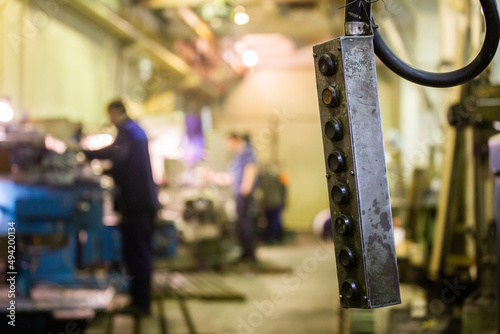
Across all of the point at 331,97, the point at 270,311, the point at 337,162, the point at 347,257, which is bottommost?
the point at 270,311

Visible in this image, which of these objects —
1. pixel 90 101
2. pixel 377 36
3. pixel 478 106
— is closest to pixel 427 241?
pixel 478 106

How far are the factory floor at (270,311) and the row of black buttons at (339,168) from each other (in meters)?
2.47

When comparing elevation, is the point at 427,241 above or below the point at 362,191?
below

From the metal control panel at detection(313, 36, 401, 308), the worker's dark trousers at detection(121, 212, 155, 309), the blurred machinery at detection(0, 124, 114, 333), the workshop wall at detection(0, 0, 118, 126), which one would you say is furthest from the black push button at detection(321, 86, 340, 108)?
the workshop wall at detection(0, 0, 118, 126)

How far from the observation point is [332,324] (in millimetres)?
5066

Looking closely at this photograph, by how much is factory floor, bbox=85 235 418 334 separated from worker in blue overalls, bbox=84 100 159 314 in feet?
1.52

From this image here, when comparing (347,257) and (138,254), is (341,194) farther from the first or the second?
(138,254)

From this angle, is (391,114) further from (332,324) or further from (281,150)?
(332,324)

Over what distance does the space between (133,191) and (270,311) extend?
1679 millimetres

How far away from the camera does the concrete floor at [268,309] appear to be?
16.0ft

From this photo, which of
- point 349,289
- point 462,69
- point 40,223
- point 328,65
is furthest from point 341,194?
point 40,223

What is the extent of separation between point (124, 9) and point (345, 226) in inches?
387

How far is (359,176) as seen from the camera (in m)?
1.97

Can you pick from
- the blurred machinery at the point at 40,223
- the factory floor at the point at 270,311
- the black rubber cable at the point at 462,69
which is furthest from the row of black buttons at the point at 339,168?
the blurred machinery at the point at 40,223
